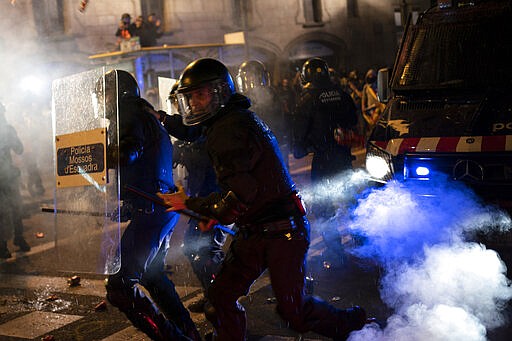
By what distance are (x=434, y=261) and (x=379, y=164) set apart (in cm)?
98

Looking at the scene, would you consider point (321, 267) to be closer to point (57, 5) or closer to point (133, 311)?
point (133, 311)

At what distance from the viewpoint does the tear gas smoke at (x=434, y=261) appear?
15.3 ft

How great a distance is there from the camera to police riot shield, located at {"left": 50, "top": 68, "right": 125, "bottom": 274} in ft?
14.1

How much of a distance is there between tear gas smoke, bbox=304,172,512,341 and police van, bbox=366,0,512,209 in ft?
0.57

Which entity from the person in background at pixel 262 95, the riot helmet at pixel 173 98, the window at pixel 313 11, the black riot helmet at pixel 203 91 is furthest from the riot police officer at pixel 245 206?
the window at pixel 313 11

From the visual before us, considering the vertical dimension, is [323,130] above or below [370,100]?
above

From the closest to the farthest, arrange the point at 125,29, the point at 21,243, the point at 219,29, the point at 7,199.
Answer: the point at 7,199
the point at 21,243
the point at 125,29
the point at 219,29

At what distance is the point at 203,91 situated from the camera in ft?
12.9

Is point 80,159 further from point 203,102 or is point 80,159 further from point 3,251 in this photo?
point 3,251

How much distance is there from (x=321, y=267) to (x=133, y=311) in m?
2.83

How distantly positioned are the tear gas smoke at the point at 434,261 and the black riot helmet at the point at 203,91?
5.96 ft

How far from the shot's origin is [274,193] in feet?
12.6

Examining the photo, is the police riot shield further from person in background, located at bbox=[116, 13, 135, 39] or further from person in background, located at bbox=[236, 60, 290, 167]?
person in background, located at bbox=[116, 13, 135, 39]

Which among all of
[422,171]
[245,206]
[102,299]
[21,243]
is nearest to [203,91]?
[245,206]
